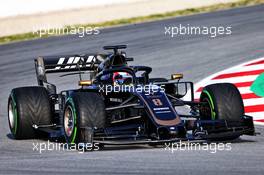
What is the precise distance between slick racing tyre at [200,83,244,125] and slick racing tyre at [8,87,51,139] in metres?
2.62

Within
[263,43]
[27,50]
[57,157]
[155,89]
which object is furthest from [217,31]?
[57,157]

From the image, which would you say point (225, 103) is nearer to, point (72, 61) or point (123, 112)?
point (123, 112)

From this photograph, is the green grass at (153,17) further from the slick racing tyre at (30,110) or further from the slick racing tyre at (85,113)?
the slick racing tyre at (85,113)

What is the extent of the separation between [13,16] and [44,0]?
1.18 m

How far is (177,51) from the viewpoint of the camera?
21.3m

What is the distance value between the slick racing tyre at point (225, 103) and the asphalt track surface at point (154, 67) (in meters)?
0.42

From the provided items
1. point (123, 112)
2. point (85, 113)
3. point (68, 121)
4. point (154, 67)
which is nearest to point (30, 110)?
point (68, 121)

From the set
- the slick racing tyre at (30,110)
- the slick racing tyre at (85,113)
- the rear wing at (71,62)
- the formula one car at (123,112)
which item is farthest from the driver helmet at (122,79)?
the rear wing at (71,62)

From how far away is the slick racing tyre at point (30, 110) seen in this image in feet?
42.9

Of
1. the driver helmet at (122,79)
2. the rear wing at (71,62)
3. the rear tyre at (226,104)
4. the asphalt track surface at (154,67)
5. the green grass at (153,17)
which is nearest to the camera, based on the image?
the asphalt track surface at (154,67)

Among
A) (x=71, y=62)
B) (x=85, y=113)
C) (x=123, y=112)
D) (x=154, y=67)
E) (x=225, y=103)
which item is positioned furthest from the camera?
(x=154, y=67)

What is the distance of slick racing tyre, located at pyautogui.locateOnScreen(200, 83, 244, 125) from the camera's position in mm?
12133

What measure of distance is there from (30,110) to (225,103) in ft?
10.1

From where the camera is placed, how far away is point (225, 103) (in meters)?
12.2
